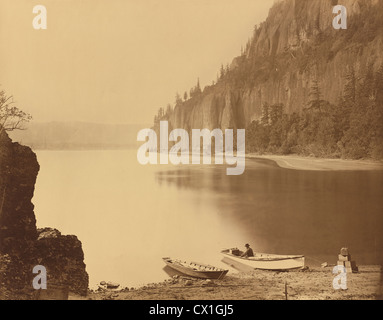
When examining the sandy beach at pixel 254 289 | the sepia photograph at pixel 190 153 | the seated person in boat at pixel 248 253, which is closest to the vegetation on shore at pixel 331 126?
the sepia photograph at pixel 190 153

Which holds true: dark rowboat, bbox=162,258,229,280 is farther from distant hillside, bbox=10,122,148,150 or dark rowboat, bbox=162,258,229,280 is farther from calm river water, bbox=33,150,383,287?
distant hillside, bbox=10,122,148,150

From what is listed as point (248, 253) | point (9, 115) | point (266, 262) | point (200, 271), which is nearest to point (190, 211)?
point (200, 271)

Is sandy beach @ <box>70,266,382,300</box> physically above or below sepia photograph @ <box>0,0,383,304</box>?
below

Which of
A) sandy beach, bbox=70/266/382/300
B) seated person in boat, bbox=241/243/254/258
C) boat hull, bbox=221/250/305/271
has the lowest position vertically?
sandy beach, bbox=70/266/382/300

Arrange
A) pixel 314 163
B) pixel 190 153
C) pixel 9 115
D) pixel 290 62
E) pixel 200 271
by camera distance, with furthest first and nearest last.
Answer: pixel 290 62, pixel 314 163, pixel 190 153, pixel 9 115, pixel 200 271

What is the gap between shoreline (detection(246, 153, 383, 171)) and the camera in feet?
16.3

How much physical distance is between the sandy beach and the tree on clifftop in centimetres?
205

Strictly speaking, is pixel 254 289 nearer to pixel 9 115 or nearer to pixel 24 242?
pixel 24 242

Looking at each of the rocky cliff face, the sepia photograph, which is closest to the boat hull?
Answer: the sepia photograph

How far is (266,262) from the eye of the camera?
4.62 metres

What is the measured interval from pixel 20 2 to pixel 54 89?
1.03 m

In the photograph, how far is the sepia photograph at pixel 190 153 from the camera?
4602 millimetres

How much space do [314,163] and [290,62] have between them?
131 centimetres

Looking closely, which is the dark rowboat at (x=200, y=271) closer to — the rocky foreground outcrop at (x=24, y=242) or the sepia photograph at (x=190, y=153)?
the sepia photograph at (x=190, y=153)
